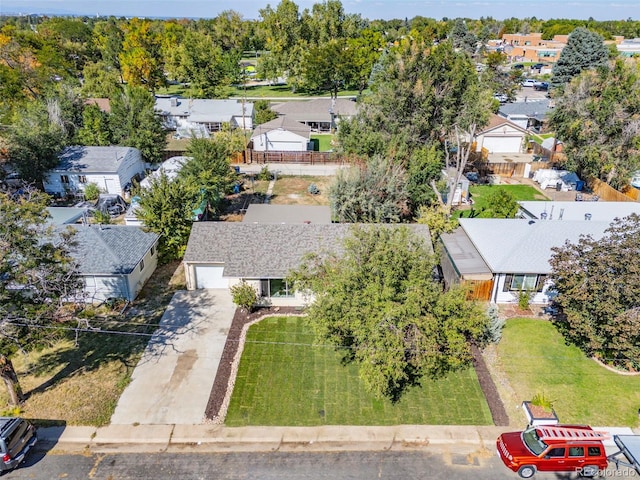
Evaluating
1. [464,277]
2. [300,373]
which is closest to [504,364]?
[464,277]

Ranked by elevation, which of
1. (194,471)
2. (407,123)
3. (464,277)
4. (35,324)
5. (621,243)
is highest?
(407,123)

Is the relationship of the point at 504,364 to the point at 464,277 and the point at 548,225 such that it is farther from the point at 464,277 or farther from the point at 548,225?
the point at 548,225

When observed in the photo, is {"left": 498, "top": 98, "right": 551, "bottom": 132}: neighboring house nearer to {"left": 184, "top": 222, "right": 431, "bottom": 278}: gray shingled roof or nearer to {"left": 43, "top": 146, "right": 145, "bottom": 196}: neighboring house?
{"left": 184, "top": 222, "right": 431, "bottom": 278}: gray shingled roof

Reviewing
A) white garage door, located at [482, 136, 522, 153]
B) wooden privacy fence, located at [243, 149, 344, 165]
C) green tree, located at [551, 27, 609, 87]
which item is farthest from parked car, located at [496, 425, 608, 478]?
green tree, located at [551, 27, 609, 87]

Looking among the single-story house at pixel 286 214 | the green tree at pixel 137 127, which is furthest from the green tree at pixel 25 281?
the green tree at pixel 137 127

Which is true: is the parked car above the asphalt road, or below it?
above
